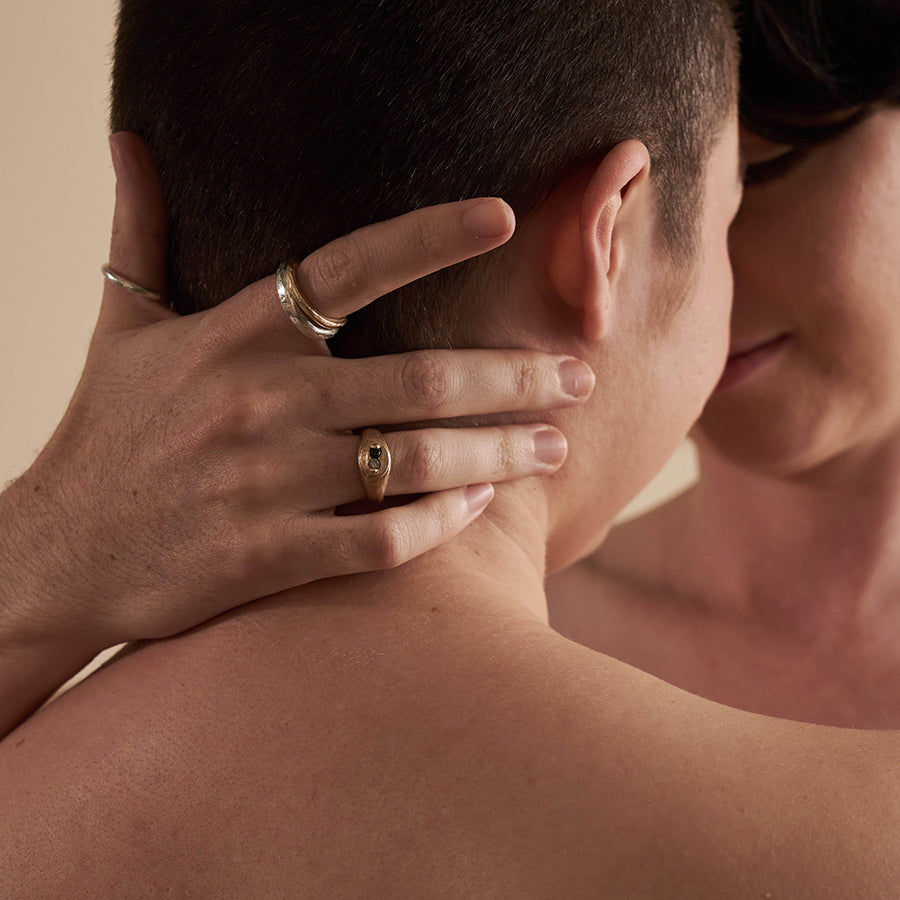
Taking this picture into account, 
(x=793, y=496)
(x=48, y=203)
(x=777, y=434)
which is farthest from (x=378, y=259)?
(x=48, y=203)

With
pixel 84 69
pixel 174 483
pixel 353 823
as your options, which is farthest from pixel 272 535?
pixel 84 69

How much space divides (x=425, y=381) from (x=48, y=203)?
87.0 inches

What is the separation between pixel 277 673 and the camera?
81cm

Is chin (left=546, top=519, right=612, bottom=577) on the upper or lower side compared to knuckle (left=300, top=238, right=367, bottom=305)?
lower

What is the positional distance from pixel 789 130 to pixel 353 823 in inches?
41.9

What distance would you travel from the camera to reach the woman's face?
141 cm

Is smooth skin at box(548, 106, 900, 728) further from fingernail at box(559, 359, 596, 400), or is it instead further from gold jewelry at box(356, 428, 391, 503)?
gold jewelry at box(356, 428, 391, 503)

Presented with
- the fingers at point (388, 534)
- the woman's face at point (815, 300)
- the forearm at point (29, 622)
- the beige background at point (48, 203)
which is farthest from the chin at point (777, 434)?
the beige background at point (48, 203)

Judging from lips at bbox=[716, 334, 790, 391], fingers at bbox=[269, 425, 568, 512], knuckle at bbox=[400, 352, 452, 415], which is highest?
knuckle at bbox=[400, 352, 452, 415]

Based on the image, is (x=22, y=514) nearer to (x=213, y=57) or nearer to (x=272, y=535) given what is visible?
(x=272, y=535)

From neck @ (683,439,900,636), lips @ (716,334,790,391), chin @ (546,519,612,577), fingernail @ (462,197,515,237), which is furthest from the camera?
neck @ (683,439,900,636)

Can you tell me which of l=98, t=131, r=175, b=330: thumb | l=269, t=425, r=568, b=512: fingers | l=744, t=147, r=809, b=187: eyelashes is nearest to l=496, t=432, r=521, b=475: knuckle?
l=269, t=425, r=568, b=512: fingers

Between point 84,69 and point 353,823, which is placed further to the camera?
point 84,69

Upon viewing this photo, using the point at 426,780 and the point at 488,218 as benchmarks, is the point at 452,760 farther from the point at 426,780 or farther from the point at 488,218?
the point at 488,218
